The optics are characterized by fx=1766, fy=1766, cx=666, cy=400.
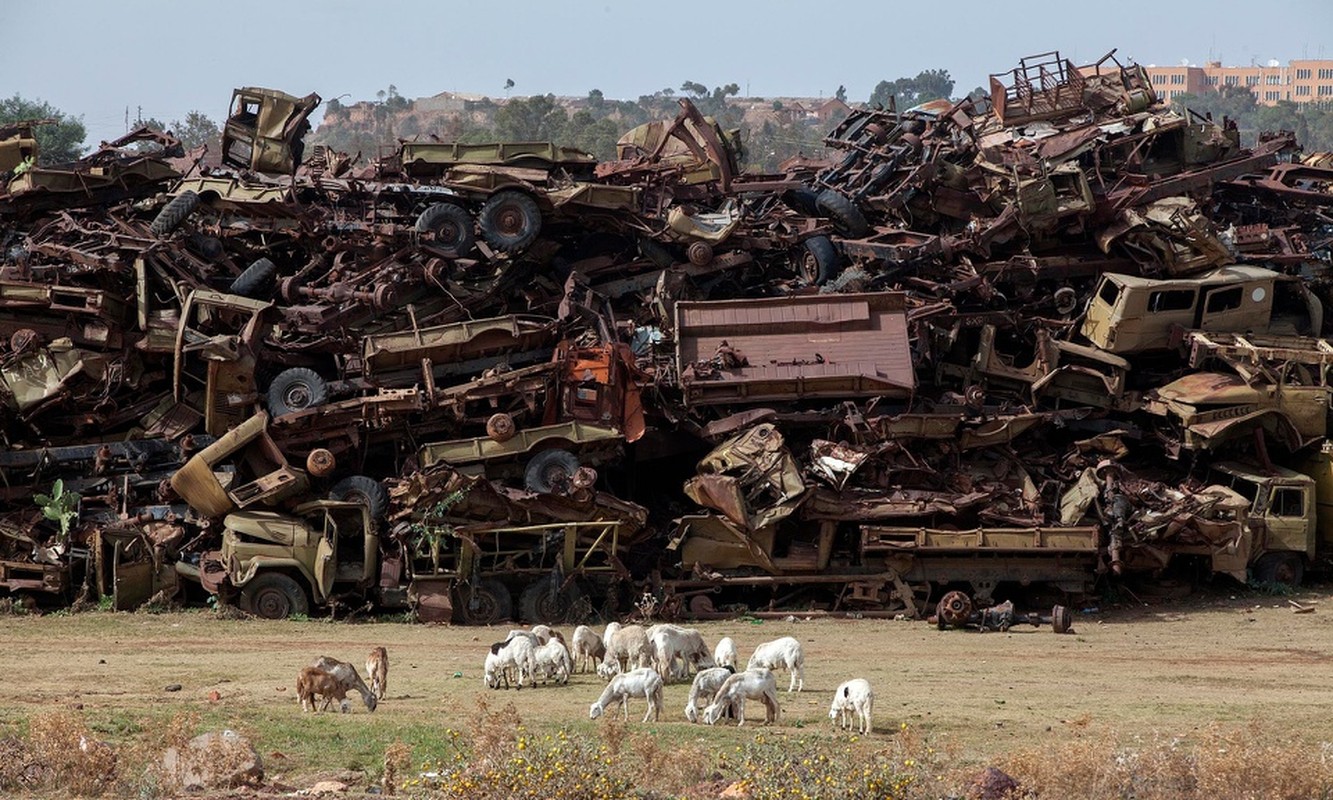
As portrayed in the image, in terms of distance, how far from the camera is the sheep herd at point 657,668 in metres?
15.7

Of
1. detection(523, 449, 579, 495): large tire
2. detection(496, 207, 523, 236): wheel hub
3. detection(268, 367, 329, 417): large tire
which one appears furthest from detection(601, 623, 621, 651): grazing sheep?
→ detection(496, 207, 523, 236): wheel hub

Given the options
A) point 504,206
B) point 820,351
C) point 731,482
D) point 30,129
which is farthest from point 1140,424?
point 30,129

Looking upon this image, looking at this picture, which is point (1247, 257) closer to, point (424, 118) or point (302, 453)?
point (302, 453)

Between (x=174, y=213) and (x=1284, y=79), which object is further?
(x=1284, y=79)

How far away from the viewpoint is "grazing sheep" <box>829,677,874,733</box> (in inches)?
606

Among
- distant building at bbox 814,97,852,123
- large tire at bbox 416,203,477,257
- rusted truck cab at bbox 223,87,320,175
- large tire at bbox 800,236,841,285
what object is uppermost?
distant building at bbox 814,97,852,123

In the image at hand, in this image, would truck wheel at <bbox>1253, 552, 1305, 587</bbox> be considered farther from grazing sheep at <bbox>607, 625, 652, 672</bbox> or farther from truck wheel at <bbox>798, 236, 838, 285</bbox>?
grazing sheep at <bbox>607, 625, 652, 672</bbox>

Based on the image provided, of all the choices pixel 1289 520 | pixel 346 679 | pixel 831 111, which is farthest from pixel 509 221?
pixel 831 111

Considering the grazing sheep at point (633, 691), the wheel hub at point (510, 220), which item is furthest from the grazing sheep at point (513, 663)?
the wheel hub at point (510, 220)

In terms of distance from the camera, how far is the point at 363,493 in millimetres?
23656

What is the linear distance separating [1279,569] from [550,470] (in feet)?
35.5

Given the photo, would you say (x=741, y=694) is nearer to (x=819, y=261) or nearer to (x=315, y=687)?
(x=315, y=687)

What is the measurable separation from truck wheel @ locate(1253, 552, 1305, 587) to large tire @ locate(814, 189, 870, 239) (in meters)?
8.74

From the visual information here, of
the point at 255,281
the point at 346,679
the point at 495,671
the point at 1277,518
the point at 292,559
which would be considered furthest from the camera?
the point at 255,281
